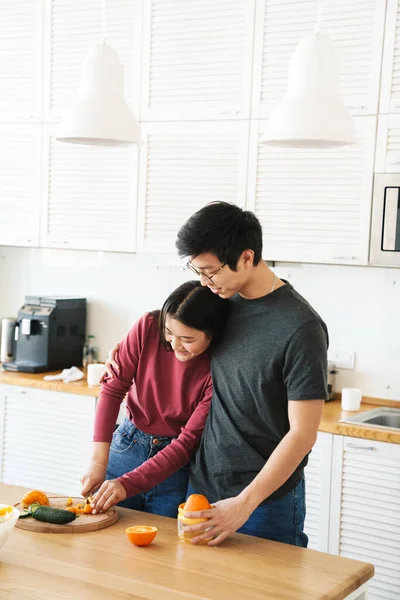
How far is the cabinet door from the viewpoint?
10.8 ft

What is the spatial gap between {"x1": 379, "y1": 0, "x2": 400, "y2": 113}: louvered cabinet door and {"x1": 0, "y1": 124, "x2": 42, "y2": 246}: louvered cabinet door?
5.84 ft

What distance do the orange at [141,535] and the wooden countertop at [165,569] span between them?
2 cm

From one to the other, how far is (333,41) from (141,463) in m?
2.13

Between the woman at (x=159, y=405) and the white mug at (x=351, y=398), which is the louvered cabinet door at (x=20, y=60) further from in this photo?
the woman at (x=159, y=405)

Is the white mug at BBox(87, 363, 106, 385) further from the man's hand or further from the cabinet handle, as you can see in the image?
the man's hand

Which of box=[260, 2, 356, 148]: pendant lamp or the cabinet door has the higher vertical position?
box=[260, 2, 356, 148]: pendant lamp

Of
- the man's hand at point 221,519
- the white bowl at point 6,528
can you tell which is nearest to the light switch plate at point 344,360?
the man's hand at point 221,519

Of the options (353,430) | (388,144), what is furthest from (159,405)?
(388,144)

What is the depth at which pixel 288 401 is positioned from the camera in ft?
6.88

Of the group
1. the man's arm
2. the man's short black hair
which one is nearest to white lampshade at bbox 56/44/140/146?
the man's short black hair

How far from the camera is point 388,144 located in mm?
3535

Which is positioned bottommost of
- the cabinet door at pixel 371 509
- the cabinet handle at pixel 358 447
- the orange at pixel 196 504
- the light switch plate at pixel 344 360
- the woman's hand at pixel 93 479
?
the cabinet door at pixel 371 509

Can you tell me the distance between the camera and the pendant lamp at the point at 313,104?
2.41 meters

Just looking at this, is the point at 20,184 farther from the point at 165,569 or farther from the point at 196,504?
the point at 165,569
